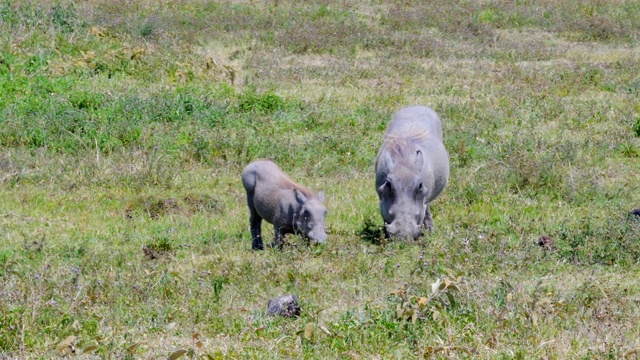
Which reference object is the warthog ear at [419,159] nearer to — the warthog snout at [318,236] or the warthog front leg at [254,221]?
the warthog snout at [318,236]

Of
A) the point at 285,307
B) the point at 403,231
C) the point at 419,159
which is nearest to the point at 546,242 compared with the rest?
the point at 403,231

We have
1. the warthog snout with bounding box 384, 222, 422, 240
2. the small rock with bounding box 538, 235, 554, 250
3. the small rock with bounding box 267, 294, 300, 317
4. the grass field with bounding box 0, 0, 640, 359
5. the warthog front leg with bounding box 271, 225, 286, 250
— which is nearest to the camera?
the grass field with bounding box 0, 0, 640, 359

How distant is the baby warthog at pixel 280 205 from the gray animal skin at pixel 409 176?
599 mm

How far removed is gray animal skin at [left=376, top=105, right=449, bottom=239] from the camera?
870 centimetres

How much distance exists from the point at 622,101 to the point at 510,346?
12.0m

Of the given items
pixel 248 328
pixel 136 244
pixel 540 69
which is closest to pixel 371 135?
pixel 136 244

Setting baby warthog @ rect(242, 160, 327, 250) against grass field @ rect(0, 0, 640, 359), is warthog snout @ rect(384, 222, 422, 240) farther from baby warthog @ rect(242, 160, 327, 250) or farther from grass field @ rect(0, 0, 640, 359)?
baby warthog @ rect(242, 160, 327, 250)

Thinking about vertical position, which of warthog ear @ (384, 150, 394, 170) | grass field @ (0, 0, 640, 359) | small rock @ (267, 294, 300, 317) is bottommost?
grass field @ (0, 0, 640, 359)

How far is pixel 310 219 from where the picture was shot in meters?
8.77

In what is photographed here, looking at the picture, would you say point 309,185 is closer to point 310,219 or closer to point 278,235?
point 278,235

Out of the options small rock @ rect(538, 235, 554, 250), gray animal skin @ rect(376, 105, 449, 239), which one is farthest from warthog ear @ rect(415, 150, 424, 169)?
small rock @ rect(538, 235, 554, 250)

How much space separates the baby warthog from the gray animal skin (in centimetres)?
60

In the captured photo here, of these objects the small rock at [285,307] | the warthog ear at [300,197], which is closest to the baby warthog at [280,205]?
the warthog ear at [300,197]

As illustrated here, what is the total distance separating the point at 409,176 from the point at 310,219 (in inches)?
37.2
